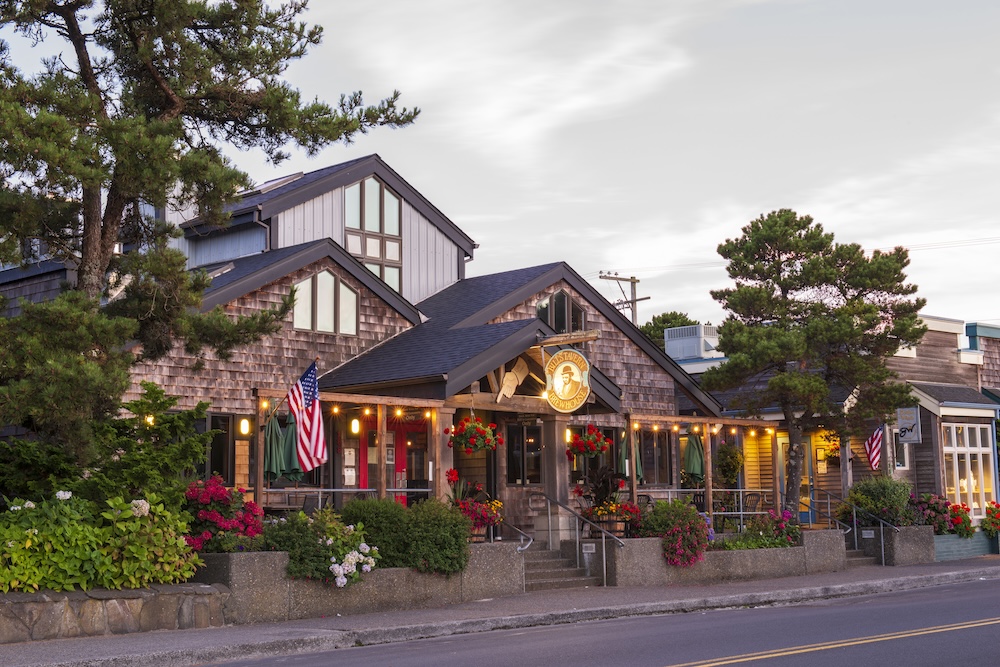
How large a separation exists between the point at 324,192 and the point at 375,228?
5.74ft

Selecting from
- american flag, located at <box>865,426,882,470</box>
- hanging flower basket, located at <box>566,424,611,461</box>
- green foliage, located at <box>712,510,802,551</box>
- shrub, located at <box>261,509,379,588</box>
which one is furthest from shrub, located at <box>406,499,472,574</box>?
american flag, located at <box>865,426,882,470</box>

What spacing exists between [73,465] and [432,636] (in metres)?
5.86

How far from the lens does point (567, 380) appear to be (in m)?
22.5

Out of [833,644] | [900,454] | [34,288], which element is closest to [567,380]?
[833,644]

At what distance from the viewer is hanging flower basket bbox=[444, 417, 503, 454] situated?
69.8ft

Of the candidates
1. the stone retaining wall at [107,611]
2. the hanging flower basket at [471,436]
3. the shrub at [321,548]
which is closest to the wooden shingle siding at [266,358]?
the hanging flower basket at [471,436]

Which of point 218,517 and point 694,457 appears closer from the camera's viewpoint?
point 218,517

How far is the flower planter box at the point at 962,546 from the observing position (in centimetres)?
2903

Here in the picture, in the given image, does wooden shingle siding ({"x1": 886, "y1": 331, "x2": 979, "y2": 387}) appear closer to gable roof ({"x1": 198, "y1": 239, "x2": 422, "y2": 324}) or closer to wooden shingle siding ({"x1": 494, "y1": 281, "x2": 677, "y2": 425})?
wooden shingle siding ({"x1": 494, "y1": 281, "x2": 677, "y2": 425})

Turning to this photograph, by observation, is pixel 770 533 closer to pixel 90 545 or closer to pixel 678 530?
pixel 678 530

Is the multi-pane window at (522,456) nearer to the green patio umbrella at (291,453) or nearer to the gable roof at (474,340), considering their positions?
the gable roof at (474,340)

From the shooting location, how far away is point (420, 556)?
59.5 feet

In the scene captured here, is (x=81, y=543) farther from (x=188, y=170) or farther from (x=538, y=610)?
(x=538, y=610)

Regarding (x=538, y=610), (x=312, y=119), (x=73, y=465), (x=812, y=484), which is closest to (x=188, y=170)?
(x=312, y=119)
